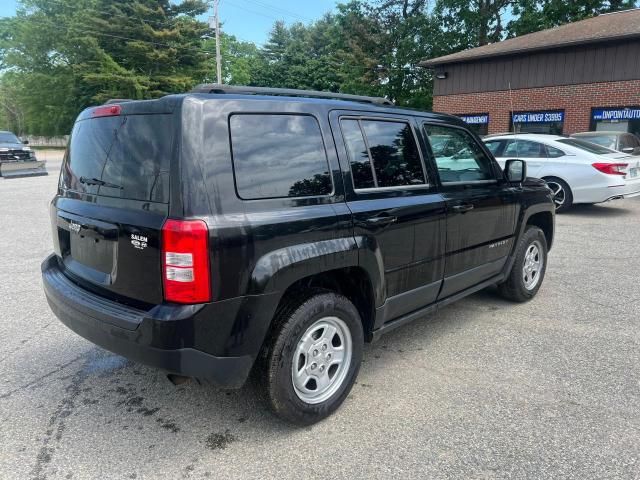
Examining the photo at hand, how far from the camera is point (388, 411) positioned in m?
2.98

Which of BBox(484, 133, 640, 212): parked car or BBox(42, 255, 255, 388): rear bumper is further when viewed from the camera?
BBox(484, 133, 640, 212): parked car

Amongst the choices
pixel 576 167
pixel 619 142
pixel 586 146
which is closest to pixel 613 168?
pixel 576 167

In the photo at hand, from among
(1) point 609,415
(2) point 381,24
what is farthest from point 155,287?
(2) point 381,24

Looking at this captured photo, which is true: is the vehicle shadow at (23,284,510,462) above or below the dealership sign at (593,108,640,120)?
below

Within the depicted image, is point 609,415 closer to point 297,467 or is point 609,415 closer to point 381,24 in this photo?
point 297,467

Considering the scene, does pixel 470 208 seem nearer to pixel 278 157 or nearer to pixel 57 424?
pixel 278 157

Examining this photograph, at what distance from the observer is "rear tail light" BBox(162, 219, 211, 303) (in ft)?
7.41

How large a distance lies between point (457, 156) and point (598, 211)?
26.7 feet

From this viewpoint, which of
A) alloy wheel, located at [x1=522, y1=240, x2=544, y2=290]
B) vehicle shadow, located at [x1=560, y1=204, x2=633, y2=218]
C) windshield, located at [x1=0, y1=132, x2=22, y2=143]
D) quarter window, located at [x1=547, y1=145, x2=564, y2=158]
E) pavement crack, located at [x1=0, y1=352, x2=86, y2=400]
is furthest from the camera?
windshield, located at [x1=0, y1=132, x2=22, y2=143]

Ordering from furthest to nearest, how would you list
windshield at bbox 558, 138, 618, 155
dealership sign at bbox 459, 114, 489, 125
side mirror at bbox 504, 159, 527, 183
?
dealership sign at bbox 459, 114, 489, 125 → windshield at bbox 558, 138, 618, 155 → side mirror at bbox 504, 159, 527, 183

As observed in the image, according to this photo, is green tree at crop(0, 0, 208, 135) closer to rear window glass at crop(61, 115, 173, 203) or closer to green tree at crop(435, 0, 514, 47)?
green tree at crop(435, 0, 514, 47)

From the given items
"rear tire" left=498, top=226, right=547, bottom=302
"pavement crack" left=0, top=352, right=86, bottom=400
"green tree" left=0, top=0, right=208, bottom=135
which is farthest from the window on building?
"green tree" left=0, top=0, right=208, bottom=135

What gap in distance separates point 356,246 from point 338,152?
576mm

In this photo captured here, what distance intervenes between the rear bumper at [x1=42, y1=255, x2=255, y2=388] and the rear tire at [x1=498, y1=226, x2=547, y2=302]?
3.15 meters
